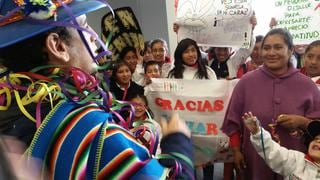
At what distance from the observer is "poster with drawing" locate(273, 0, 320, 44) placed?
3754 millimetres

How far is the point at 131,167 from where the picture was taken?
0.77 meters

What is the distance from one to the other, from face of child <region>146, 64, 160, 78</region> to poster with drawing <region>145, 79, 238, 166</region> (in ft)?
1.34

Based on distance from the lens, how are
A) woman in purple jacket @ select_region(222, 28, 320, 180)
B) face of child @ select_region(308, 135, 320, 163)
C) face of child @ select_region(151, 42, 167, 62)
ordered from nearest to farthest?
1. face of child @ select_region(308, 135, 320, 163)
2. woman in purple jacket @ select_region(222, 28, 320, 180)
3. face of child @ select_region(151, 42, 167, 62)

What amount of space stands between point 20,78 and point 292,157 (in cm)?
172

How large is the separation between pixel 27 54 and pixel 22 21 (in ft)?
0.24

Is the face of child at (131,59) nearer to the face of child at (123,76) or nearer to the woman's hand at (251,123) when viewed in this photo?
the face of child at (123,76)

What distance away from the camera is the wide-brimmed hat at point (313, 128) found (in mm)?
2094

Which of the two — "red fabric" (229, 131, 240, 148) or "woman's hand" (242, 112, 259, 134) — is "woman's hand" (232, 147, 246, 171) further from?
"woman's hand" (242, 112, 259, 134)

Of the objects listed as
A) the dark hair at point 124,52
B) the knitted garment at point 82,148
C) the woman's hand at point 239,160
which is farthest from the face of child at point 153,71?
the knitted garment at point 82,148

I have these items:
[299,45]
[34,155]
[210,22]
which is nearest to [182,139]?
[34,155]

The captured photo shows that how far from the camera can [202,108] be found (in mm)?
2738

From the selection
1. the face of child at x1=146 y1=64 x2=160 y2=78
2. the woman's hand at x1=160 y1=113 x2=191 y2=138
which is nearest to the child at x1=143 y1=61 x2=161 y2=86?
the face of child at x1=146 y1=64 x2=160 y2=78

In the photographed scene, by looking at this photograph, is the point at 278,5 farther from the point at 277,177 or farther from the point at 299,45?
the point at 277,177

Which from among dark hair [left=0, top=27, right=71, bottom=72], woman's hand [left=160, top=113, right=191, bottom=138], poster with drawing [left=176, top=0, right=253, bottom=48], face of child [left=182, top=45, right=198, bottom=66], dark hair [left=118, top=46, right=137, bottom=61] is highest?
dark hair [left=0, top=27, right=71, bottom=72]
